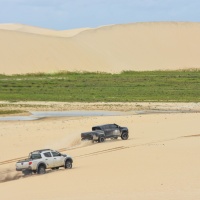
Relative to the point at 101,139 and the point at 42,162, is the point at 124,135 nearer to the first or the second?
the point at 101,139

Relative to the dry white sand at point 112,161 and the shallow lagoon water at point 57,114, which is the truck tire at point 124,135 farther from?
the shallow lagoon water at point 57,114

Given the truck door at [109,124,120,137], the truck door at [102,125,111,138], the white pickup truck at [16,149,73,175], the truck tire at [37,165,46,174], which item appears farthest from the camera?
the truck door at [109,124,120,137]

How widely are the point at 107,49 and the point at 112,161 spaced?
135835 mm

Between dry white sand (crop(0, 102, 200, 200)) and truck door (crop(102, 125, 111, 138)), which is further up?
truck door (crop(102, 125, 111, 138))

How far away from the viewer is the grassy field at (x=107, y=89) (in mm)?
76062

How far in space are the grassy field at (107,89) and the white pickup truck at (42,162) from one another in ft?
138

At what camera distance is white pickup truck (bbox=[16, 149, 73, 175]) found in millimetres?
30297

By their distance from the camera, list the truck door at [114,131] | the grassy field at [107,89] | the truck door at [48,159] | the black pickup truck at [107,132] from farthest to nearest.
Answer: the grassy field at [107,89]
the truck door at [114,131]
the black pickup truck at [107,132]
the truck door at [48,159]

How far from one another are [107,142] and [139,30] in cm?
14575

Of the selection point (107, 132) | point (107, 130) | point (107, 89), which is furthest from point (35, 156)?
point (107, 89)

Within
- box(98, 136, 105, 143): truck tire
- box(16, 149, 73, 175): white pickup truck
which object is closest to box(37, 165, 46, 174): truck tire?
box(16, 149, 73, 175): white pickup truck

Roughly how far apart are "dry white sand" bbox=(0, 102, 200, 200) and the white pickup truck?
19.9 inches

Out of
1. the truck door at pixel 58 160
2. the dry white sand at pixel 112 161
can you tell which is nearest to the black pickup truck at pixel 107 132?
the dry white sand at pixel 112 161

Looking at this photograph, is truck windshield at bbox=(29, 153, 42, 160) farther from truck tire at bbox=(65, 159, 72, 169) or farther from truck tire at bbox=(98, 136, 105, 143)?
truck tire at bbox=(98, 136, 105, 143)
